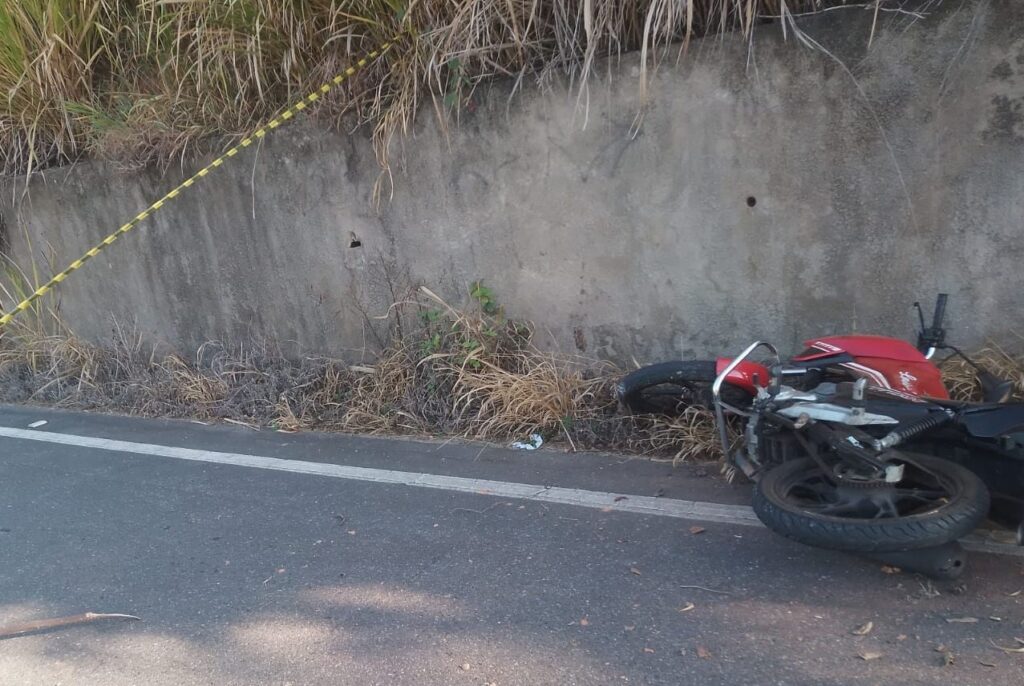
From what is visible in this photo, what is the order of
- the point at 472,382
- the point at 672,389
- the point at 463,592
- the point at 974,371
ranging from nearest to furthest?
1. the point at 463,592
2. the point at 974,371
3. the point at 672,389
4. the point at 472,382

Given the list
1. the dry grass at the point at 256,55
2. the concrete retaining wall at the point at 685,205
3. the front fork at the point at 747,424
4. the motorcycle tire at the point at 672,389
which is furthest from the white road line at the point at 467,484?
the dry grass at the point at 256,55

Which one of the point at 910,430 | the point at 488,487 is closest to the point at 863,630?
the point at 910,430

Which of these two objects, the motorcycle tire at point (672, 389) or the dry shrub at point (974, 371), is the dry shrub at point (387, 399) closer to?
the motorcycle tire at point (672, 389)

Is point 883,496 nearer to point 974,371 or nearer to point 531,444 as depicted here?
point 974,371

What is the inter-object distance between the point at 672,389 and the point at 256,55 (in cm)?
395

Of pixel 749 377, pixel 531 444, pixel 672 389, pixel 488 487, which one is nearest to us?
pixel 749 377

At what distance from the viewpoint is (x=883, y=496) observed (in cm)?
305

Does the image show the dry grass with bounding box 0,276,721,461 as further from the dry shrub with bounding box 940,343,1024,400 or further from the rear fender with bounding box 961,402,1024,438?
the rear fender with bounding box 961,402,1024,438

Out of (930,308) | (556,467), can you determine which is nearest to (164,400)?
(556,467)

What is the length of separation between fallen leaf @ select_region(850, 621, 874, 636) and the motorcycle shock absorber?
61 centimetres

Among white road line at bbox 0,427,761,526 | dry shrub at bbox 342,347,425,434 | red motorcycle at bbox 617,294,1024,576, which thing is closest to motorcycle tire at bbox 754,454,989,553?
red motorcycle at bbox 617,294,1024,576

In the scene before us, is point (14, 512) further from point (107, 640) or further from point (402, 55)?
point (402, 55)

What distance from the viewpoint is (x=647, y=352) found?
520 cm

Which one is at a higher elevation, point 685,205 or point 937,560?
point 685,205
